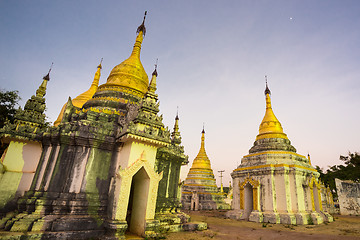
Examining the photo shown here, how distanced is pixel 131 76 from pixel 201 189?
23140 millimetres

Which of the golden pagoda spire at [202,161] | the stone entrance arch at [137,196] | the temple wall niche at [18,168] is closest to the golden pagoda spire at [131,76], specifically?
the temple wall niche at [18,168]

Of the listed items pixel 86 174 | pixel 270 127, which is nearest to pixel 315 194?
pixel 270 127

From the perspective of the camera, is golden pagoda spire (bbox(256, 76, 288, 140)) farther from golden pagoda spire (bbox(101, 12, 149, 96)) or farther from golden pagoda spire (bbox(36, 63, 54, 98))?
golden pagoda spire (bbox(36, 63, 54, 98))

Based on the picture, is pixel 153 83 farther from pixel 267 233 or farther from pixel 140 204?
pixel 267 233

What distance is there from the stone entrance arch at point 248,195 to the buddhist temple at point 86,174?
1097 cm

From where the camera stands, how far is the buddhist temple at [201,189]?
29938 millimetres

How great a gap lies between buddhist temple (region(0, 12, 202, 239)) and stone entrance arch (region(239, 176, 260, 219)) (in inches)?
432

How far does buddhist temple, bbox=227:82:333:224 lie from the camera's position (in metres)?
17.8

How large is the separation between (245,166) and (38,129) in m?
18.8

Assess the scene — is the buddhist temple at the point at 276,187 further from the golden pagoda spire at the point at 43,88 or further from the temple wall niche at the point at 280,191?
the golden pagoda spire at the point at 43,88

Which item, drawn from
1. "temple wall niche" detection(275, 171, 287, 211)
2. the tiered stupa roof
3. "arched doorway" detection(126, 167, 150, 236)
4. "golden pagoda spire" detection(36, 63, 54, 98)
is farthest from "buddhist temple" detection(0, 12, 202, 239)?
the tiered stupa roof

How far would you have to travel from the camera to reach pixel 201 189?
31156 mm

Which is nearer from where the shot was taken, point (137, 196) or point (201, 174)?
point (137, 196)

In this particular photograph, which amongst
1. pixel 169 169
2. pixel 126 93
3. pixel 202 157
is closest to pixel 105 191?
pixel 169 169
